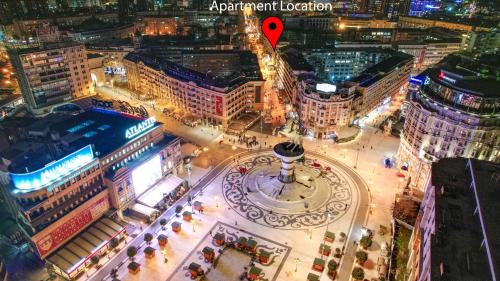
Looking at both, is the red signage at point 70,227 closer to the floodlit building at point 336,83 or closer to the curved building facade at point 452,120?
the floodlit building at point 336,83

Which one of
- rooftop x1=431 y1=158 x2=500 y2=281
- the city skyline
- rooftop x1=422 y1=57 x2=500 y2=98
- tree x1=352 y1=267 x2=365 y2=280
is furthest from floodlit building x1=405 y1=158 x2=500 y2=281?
rooftop x1=422 y1=57 x2=500 y2=98

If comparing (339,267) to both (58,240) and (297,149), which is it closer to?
(297,149)

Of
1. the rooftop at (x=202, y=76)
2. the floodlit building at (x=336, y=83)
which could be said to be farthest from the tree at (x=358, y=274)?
the rooftop at (x=202, y=76)

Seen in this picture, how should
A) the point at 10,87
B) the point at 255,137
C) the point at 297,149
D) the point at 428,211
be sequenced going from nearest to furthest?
the point at 428,211
the point at 297,149
the point at 255,137
the point at 10,87

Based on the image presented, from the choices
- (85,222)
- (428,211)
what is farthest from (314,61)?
(85,222)

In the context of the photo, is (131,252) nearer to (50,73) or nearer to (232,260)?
(232,260)

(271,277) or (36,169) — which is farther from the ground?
(36,169)
